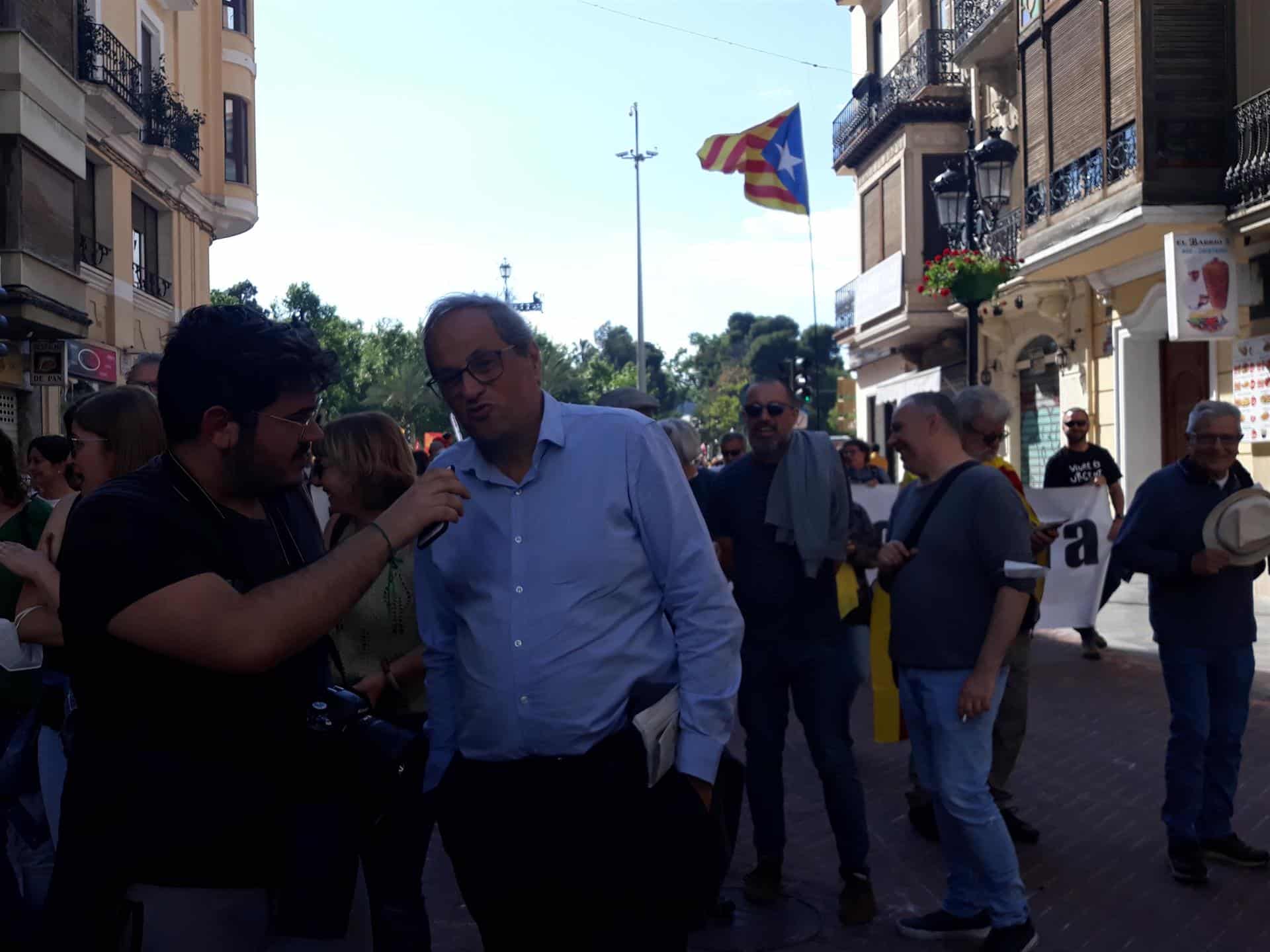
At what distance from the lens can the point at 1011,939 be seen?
431 centimetres

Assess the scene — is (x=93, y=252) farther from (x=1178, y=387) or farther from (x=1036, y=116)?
(x=1178, y=387)

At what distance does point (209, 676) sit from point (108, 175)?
23.2 metres

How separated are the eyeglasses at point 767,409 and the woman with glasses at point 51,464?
270 cm

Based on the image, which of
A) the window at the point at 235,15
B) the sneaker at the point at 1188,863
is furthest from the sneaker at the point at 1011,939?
the window at the point at 235,15

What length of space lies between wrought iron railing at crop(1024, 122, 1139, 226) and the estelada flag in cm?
353

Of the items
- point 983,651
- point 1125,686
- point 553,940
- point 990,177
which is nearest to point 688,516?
point 553,940

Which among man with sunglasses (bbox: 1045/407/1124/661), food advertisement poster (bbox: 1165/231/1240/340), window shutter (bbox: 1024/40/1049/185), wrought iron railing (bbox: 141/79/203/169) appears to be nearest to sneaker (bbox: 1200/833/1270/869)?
man with sunglasses (bbox: 1045/407/1124/661)

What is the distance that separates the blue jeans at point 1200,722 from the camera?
516 cm

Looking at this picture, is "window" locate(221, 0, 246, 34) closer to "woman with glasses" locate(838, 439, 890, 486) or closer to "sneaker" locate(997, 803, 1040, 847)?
"woman with glasses" locate(838, 439, 890, 486)

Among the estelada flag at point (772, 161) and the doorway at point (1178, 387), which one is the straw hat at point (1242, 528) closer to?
the doorway at point (1178, 387)

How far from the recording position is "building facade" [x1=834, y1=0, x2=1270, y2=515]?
16062mm

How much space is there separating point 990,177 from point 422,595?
11.4 meters

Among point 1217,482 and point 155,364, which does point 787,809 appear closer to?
point 1217,482

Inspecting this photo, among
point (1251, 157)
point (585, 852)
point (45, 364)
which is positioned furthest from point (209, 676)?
point (45, 364)
